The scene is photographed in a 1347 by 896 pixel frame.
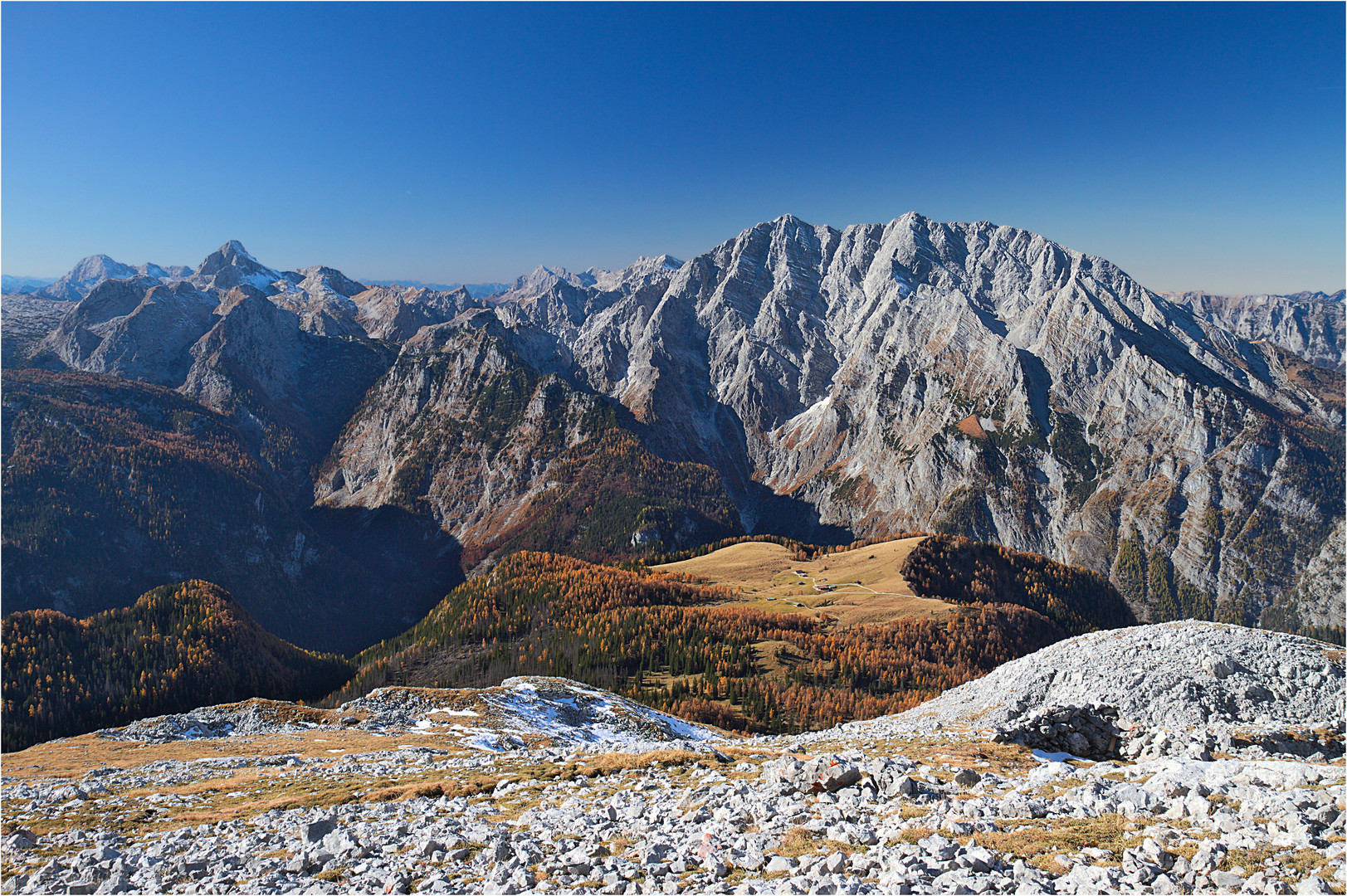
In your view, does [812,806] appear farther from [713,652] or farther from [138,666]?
[138,666]

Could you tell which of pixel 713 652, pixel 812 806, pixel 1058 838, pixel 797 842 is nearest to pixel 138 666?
pixel 713 652

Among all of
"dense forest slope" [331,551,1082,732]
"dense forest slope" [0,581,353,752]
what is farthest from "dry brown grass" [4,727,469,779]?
"dense forest slope" [0,581,353,752]

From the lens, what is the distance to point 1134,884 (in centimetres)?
1411

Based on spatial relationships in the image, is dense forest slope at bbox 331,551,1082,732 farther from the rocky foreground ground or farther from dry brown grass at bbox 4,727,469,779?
the rocky foreground ground

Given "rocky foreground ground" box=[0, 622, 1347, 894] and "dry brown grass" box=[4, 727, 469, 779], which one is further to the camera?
"dry brown grass" box=[4, 727, 469, 779]

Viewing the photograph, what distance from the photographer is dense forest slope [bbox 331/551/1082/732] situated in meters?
126

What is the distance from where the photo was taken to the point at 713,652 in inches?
5837

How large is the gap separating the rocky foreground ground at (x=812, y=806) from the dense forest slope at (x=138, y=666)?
11327 cm

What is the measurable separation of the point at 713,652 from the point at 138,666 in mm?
144429

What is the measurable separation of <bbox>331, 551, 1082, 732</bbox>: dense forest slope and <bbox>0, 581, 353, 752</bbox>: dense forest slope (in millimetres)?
29181

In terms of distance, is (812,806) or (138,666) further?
(138,666)

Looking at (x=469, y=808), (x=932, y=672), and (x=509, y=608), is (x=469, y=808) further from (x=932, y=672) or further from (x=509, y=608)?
(x=509, y=608)

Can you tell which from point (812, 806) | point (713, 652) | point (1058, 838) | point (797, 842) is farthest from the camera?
point (713, 652)

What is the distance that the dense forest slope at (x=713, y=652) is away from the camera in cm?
12650
